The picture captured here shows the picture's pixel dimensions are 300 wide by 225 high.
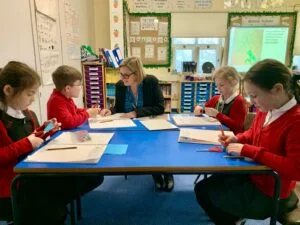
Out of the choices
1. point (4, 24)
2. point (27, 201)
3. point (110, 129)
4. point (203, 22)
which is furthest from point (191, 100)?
point (27, 201)

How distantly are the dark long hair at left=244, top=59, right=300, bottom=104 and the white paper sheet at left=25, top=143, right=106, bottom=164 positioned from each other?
821mm

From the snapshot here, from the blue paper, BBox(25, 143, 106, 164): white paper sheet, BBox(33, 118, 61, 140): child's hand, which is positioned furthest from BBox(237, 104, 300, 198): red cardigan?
BBox(33, 118, 61, 140): child's hand

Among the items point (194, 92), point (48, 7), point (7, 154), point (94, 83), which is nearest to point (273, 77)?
point (7, 154)

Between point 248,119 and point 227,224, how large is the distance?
0.85 m

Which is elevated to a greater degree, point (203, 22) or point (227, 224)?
point (203, 22)

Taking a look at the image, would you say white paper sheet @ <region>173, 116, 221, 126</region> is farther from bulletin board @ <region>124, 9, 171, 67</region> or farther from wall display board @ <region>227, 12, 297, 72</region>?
wall display board @ <region>227, 12, 297, 72</region>

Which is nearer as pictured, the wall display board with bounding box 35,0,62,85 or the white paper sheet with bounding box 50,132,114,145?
the white paper sheet with bounding box 50,132,114,145

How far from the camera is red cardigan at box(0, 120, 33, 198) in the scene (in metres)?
1.14

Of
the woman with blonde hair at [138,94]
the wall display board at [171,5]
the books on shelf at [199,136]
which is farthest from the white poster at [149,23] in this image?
the books on shelf at [199,136]

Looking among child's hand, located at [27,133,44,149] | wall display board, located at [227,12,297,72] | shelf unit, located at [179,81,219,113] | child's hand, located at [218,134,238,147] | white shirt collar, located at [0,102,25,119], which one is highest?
wall display board, located at [227,12,297,72]

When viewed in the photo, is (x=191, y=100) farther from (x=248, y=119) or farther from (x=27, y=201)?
(x=27, y=201)

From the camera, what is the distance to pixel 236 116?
192 centimetres

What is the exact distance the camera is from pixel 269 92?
1.13 metres

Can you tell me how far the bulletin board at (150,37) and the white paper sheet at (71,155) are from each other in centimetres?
323
